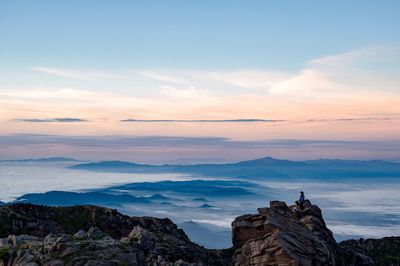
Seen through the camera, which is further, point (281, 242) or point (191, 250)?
point (191, 250)

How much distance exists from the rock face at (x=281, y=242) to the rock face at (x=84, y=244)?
5.99 m

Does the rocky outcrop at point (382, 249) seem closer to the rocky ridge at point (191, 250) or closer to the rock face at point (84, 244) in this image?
the rock face at point (84, 244)

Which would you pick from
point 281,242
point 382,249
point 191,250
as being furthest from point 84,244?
point 382,249

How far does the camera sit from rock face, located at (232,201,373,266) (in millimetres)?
45969

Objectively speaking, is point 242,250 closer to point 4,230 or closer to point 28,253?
point 28,253

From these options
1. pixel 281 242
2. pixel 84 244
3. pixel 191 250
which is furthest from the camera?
pixel 191 250

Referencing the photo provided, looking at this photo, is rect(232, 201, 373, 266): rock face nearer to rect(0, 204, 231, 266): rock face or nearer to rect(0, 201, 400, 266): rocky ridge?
rect(0, 201, 400, 266): rocky ridge

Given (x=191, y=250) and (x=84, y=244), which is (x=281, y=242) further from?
(x=84, y=244)

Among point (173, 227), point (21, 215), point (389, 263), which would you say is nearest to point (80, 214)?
point (21, 215)

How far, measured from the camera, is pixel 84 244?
43000mm

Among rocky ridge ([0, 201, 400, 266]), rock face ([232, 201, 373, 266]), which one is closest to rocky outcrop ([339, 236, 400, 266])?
rocky ridge ([0, 201, 400, 266])

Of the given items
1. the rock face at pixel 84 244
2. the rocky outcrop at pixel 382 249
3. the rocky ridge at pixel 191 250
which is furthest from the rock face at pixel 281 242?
the rocky outcrop at pixel 382 249

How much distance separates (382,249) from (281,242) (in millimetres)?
74255

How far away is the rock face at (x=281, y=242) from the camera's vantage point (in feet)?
151
